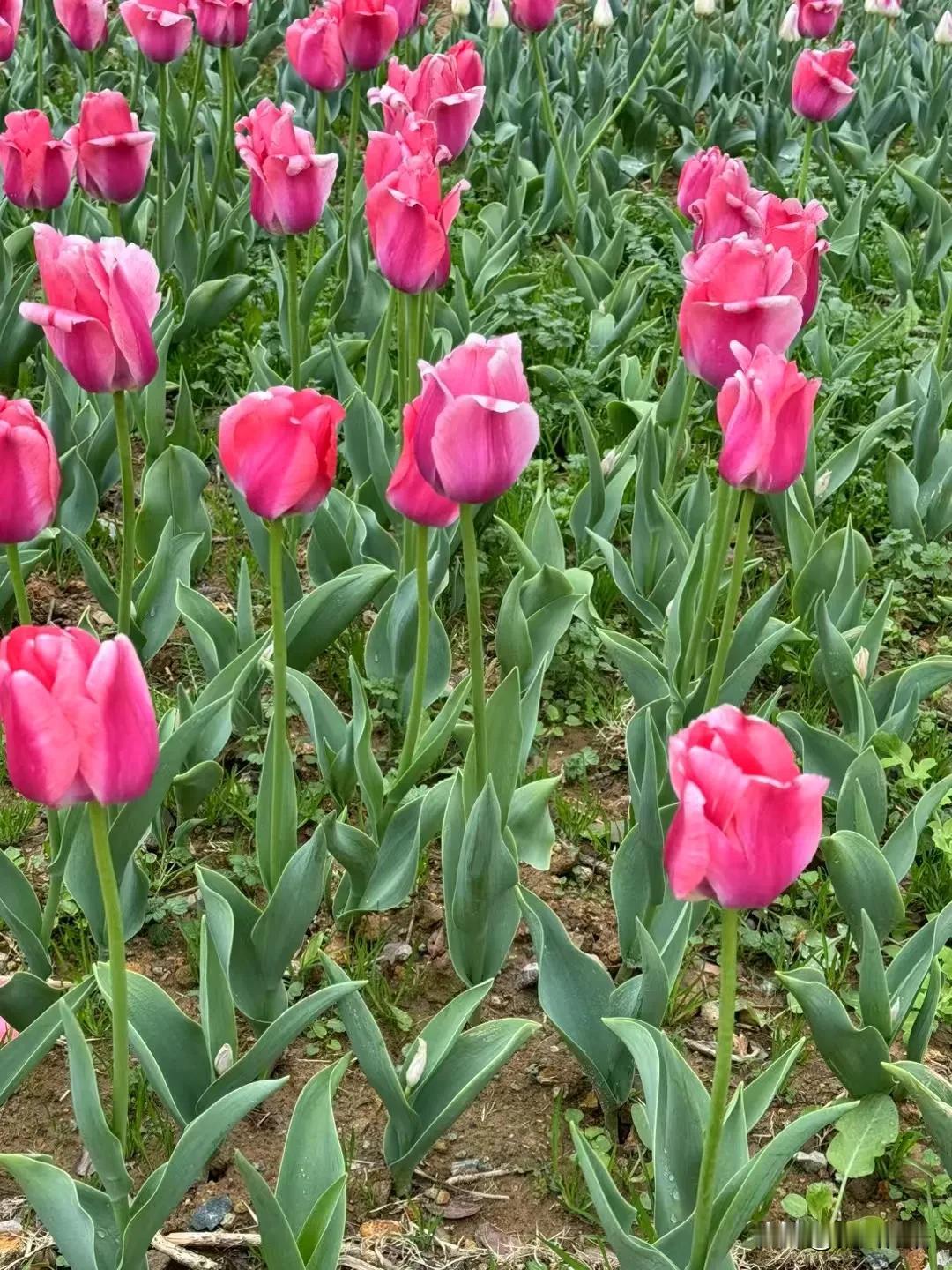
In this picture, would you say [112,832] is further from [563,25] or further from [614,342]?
[563,25]

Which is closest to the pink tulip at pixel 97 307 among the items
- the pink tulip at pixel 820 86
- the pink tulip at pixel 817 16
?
the pink tulip at pixel 820 86

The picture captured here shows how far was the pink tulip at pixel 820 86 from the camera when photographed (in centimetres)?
326

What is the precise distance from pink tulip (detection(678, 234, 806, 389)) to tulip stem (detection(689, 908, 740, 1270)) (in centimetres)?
84

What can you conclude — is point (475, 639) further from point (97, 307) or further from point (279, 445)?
point (97, 307)

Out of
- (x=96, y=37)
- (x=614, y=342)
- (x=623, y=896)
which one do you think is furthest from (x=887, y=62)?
(x=623, y=896)

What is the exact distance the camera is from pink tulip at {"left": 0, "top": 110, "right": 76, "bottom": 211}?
2654mm

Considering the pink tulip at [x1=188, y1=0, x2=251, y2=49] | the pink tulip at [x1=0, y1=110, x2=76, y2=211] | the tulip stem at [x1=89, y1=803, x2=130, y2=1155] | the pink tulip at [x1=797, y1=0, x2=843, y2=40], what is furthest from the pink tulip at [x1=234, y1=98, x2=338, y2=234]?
the pink tulip at [x1=797, y1=0, x2=843, y2=40]

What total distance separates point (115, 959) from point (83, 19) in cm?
283

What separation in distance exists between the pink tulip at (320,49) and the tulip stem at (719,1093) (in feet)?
7.86

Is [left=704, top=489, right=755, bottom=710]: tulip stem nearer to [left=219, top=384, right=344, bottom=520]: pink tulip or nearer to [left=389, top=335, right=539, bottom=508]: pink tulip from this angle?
[left=389, top=335, right=539, bottom=508]: pink tulip

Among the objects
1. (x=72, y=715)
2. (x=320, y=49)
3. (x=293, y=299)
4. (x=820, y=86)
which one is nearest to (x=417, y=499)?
(x=72, y=715)

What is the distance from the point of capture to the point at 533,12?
3.53 m

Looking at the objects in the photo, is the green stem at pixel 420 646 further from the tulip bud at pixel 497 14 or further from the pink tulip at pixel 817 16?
the tulip bud at pixel 497 14

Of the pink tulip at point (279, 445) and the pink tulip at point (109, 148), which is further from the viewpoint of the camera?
the pink tulip at point (109, 148)
